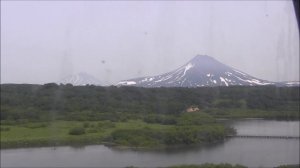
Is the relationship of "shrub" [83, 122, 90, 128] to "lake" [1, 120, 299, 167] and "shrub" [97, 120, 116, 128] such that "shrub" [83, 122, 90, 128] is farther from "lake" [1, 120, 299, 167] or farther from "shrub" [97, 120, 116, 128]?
"lake" [1, 120, 299, 167]

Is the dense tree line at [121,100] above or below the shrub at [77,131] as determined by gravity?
above

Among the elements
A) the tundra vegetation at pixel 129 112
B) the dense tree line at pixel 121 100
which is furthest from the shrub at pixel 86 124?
the dense tree line at pixel 121 100

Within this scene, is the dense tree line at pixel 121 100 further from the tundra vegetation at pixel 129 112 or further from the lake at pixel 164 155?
the lake at pixel 164 155

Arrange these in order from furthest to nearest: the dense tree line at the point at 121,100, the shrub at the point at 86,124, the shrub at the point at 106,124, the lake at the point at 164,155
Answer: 1. the dense tree line at the point at 121,100
2. the shrub at the point at 106,124
3. the shrub at the point at 86,124
4. the lake at the point at 164,155

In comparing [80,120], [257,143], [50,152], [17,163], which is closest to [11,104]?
[80,120]

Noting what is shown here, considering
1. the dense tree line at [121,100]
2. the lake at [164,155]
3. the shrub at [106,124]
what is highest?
the dense tree line at [121,100]

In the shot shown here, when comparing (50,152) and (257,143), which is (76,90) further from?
(257,143)
